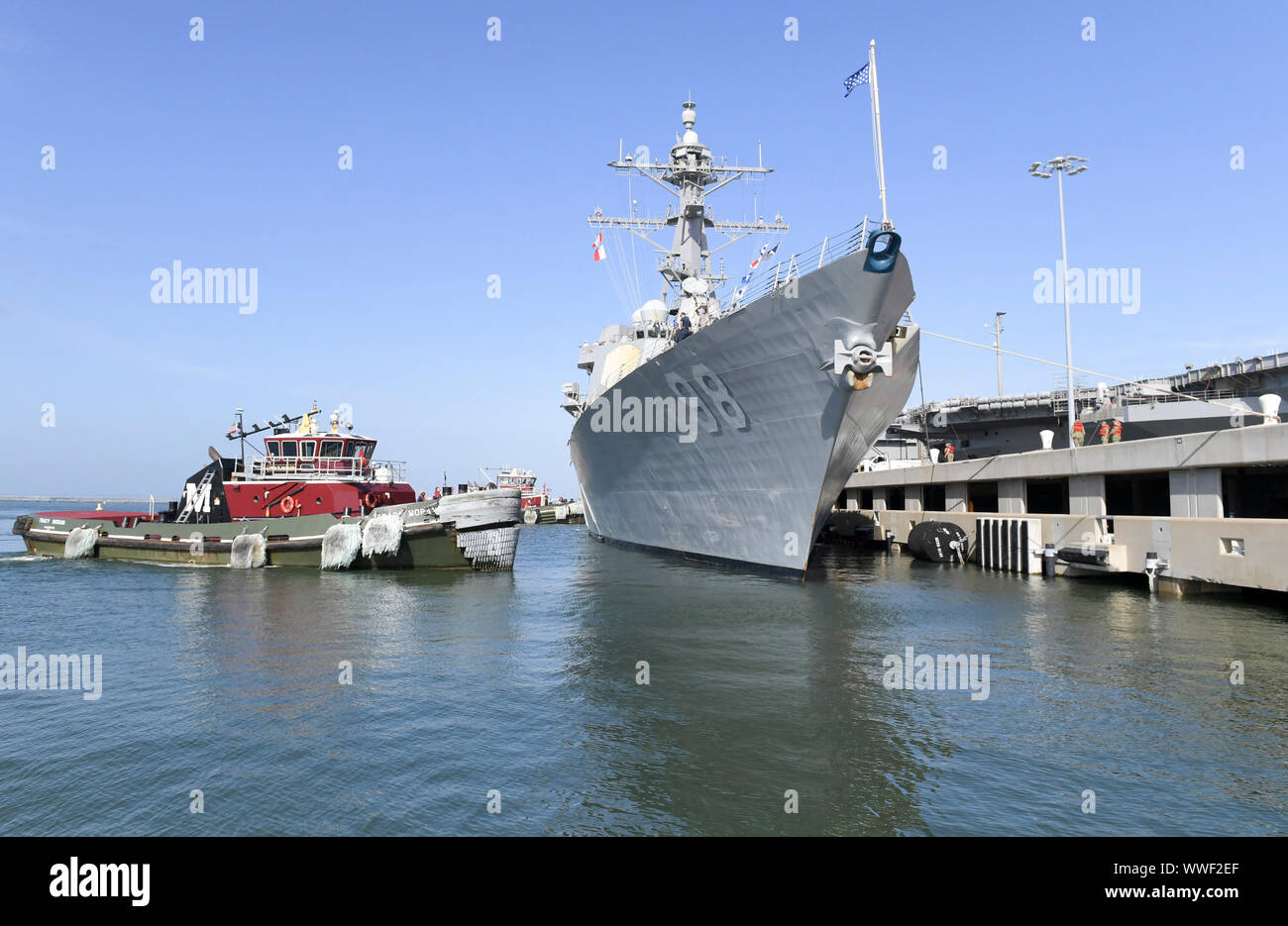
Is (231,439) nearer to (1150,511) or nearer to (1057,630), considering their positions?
(1057,630)

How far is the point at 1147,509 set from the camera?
28.2m

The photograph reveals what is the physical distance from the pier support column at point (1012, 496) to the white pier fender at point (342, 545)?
2315cm

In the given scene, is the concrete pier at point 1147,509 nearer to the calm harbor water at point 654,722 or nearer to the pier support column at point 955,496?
the pier support column at point 955,496

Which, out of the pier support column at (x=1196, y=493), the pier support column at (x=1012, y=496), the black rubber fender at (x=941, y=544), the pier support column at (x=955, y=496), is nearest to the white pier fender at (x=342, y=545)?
the black rubber fender at (x=941, y=544)

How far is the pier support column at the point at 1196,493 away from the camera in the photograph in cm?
1853

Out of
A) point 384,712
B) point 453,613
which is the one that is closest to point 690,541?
point 453,613

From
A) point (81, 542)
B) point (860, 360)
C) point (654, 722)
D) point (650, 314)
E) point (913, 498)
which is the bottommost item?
point (654, 722)

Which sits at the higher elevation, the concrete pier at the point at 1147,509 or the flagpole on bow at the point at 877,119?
the flagpole on bow at the point at 877,119

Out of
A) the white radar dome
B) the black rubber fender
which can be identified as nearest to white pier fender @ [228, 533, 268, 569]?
the white radar dome

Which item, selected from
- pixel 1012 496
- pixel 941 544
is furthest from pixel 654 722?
pixel 1012 496

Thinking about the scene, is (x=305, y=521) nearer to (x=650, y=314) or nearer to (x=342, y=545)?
(x=342, y=545)

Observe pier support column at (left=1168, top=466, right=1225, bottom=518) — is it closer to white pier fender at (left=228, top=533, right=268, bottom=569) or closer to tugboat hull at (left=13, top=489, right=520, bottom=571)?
tugboat hull at (left=13, top=489, right=520, bottom=571)

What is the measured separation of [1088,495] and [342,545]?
24.2 meters
